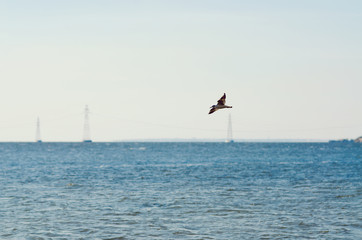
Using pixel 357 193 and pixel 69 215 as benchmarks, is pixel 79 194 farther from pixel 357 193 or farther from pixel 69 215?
pixel 357 193

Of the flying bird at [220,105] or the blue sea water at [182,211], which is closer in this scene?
the flying bird at [220,105]

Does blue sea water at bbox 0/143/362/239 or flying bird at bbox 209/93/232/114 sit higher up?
flying bird at bbox 209/93/232/114

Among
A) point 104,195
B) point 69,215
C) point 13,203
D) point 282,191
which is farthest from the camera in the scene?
point 282,191

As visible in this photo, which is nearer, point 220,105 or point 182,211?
point 220,105

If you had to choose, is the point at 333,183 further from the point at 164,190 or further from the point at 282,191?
the point at 164,190

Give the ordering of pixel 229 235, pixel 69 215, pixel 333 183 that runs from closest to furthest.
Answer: pixel 229 235 → pixel 69 215 → pixel 333 183

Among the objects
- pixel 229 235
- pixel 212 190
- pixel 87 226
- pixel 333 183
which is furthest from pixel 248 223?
pixel 333 183

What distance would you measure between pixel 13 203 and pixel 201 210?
15.9 m

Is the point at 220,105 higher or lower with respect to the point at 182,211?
higher

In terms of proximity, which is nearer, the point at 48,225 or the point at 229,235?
the point at 229,235

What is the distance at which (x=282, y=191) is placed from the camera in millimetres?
46938

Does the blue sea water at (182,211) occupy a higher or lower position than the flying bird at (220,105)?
lower

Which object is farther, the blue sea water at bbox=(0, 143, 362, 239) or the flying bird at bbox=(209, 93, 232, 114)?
the blue sea water at bbox=(0, 143, 362, 239)

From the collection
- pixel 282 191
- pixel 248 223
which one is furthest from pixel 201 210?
pixel 282 191
